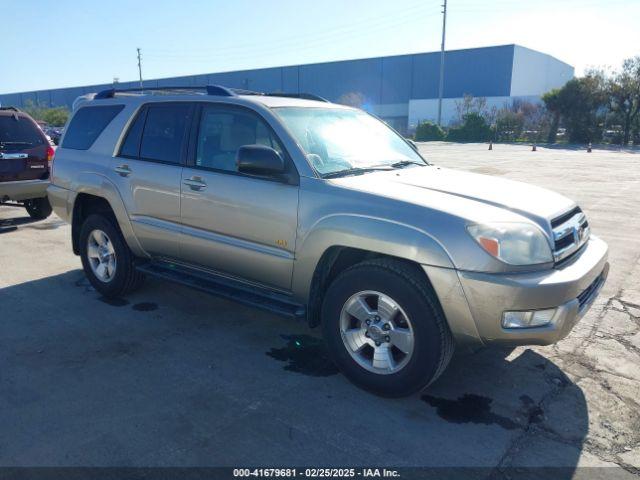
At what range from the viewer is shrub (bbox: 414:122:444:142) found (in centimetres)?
4688

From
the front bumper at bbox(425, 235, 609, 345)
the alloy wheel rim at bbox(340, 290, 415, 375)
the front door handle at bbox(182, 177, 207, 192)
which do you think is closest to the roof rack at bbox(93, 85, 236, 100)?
the front door handle at bbox(182, 177, 207, 192)

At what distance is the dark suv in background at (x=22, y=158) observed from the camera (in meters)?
8.05

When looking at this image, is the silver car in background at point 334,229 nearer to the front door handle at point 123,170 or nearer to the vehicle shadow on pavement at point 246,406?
the front door handle at point 123,170

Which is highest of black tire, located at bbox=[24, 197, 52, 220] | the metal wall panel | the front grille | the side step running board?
the metal wall panel

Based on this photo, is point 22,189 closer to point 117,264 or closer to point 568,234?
point 117,264

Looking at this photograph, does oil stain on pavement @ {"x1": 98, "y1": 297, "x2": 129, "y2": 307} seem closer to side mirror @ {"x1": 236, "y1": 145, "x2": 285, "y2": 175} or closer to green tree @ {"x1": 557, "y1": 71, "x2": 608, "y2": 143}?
side mirror @ {"x1": 236, "y1": 145, "x2": 285, "y2": 175}

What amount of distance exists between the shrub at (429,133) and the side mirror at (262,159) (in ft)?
147

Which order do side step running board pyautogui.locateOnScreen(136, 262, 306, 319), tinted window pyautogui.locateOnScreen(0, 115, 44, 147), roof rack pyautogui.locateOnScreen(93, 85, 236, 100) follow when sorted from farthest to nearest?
tinted window pyautogui.locateOnScreen(0, 115, 44, 147), roof rack pyautogui.locateOnScreen(93, 85, 236, 100), side step running board pyautogui.locateOnScreen(136, 262, 306, 319)

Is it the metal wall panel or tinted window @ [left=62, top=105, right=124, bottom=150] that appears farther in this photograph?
the metal wall panel

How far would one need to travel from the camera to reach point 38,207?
360 inches

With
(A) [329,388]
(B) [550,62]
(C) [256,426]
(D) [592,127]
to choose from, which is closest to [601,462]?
(A) [329,388]

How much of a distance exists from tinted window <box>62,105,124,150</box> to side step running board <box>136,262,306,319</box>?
1.47m

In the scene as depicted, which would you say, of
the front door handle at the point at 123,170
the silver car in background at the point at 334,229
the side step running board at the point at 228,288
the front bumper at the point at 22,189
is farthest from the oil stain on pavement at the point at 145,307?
the front bumper at the point at 22,189

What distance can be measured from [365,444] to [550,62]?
75.2m
